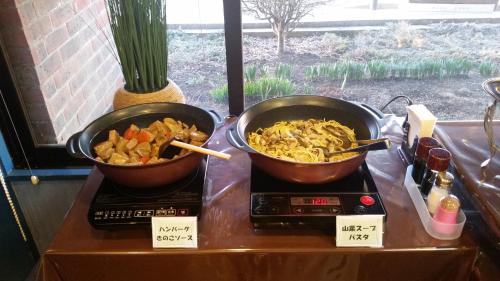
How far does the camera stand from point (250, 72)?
1.86 metres

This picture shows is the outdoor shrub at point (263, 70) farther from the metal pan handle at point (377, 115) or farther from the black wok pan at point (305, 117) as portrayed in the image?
the metal pan handle at point (377, 115)

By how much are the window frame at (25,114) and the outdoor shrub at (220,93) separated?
0.06 m

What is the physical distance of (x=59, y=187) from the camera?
1897 millimetres

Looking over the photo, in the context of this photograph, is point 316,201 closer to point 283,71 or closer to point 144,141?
point 144,141

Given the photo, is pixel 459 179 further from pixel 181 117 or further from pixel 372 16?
pixel 372 16

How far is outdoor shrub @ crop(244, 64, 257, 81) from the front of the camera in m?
1.84

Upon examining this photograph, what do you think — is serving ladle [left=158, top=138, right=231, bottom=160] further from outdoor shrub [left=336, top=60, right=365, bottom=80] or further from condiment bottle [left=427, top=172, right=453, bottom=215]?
outdoor shrub [left=336, top=60, right=365, bottom=80]

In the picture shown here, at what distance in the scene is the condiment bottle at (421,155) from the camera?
112 centimetres

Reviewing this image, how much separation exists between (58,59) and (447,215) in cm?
162

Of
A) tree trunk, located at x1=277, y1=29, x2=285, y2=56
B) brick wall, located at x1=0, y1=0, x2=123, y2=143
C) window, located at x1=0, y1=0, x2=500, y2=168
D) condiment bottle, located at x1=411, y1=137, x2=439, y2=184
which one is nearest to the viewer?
condiment bottle, located at x1=411, y1=137, x2=439, y2=184

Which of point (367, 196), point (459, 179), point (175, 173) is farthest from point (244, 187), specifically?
point (459, 179)

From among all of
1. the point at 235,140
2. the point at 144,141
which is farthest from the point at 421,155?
the point at 144,141

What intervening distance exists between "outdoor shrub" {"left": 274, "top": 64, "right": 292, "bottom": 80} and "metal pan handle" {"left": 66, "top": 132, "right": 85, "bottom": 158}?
3.53 feet

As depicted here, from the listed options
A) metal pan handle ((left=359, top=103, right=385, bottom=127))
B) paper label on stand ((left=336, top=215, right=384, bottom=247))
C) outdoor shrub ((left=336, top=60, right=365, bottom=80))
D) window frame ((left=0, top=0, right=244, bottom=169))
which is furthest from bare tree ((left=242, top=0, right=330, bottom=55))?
paper label on stand ((left=336, top=215, right=384, bottom=247))
